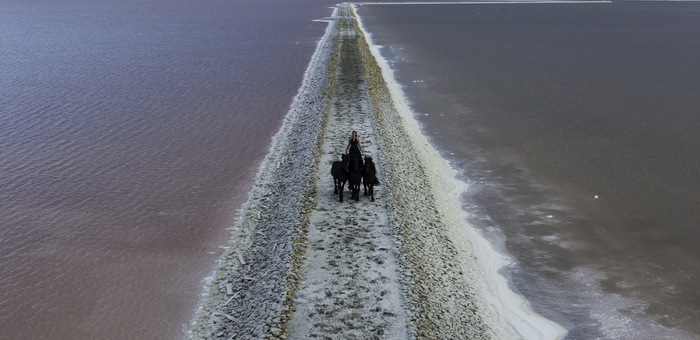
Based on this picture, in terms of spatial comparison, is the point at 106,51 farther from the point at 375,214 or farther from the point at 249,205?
the point at 375,214

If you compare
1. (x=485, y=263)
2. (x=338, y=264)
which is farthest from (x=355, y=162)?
(x=485, y=263)

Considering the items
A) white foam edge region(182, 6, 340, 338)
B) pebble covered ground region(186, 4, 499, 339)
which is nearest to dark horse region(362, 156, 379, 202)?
pebble covered ground region(186, 4, 499, 339)

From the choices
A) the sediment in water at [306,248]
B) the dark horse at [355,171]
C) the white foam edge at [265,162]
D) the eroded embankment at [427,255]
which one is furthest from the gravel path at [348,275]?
the white foam edge at [265,162]

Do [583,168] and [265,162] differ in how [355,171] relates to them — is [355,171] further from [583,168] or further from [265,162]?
[583,168]

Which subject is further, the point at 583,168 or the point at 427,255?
the point at 583,168

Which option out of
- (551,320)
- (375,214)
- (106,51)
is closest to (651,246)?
(551,320)

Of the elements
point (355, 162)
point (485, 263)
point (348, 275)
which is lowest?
point (485, 263)
